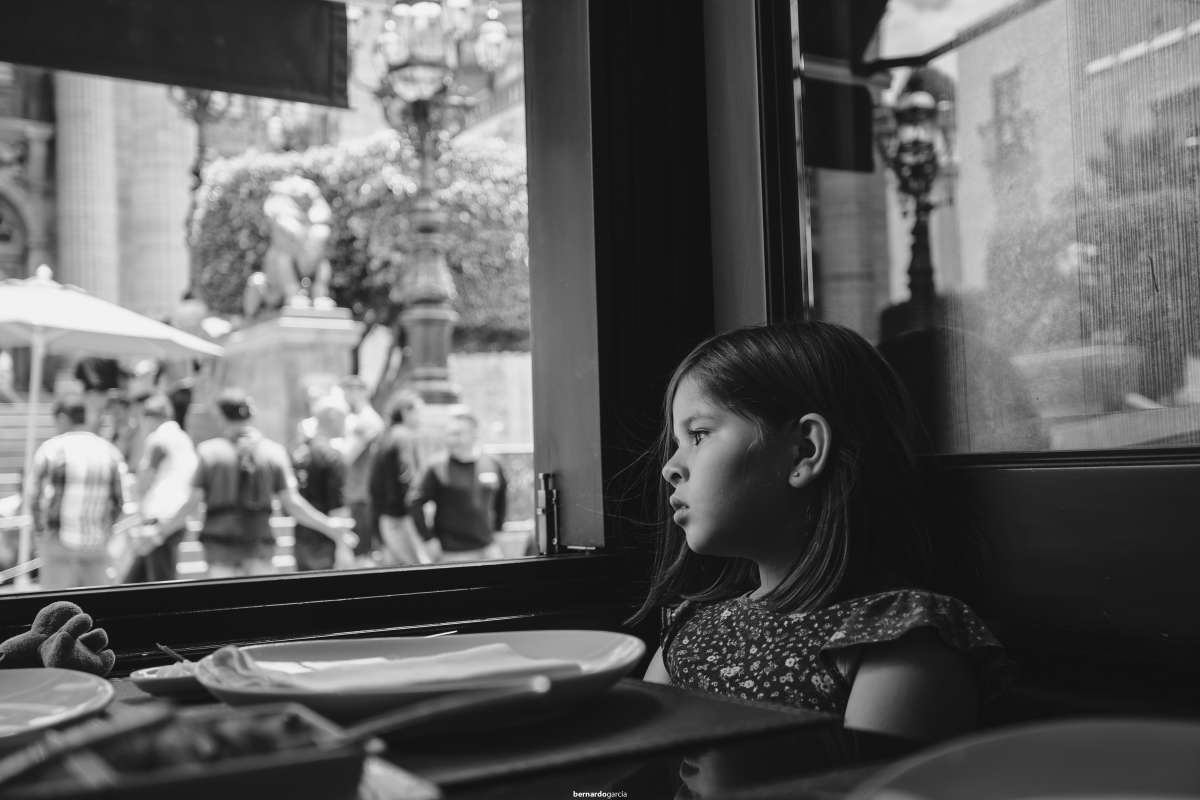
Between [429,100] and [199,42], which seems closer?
[199,42]

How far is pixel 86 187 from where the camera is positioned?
1212cm

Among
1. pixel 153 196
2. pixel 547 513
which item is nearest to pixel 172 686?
pixel 547 513

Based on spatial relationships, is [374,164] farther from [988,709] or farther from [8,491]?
[988,709]

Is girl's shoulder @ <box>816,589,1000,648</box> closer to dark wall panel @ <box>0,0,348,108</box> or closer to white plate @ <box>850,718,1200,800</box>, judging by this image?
white plate @ <box>850,718,1200,800</box>

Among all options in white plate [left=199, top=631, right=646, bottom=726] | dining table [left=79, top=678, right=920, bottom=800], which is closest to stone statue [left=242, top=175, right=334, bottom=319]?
white plate [left=199, top=631, right=646, bottom=726]

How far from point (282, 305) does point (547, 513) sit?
7410 mm

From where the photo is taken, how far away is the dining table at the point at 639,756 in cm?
45

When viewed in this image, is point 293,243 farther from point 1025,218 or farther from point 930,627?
point 930,627

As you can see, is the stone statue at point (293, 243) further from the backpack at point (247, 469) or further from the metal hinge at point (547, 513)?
the metal hinge at point (547, 513)

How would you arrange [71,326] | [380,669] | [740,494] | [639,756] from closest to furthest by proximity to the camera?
1. [639,756]
2. [380,669]
3. [740,494]
4. [71,326]

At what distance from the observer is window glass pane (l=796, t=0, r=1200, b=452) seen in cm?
97

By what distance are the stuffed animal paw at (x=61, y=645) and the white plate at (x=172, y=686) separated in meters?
0.11

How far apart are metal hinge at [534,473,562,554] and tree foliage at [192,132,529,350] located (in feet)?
33.4

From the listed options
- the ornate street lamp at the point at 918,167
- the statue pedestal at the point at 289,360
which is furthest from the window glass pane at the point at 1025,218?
the statue pedestal at the point at 289,360
